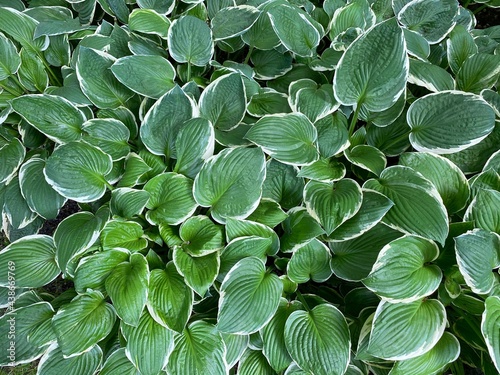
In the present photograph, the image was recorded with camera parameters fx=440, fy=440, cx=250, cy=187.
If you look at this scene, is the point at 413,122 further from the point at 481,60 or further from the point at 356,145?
the point at 481,60

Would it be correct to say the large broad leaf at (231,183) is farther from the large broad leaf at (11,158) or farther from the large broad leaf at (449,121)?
the large broad leaf at (11,158)

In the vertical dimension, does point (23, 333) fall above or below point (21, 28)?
below

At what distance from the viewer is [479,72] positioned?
1259 millimetres

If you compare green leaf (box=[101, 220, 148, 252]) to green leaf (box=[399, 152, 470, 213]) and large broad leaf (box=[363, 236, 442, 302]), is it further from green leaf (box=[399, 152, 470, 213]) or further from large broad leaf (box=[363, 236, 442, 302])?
green leaf (box=[399, 152, 470, 213])

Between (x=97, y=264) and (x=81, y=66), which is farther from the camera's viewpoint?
(x=81, y=66)

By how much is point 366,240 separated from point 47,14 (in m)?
1.25

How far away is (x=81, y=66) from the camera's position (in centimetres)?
128

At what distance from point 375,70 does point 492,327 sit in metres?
0.65

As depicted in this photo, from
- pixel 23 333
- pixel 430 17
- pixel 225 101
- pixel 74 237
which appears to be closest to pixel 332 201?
pixel 225 101

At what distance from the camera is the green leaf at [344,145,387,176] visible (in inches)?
44.7

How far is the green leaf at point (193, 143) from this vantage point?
3.73ft

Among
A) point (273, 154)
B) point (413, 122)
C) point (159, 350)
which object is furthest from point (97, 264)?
point (413, 122)

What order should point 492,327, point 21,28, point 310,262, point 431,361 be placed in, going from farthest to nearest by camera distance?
point 21,28 → point 310,262 → point 431,361 → point 492,327

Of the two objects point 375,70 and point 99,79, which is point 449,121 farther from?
point 99,79
